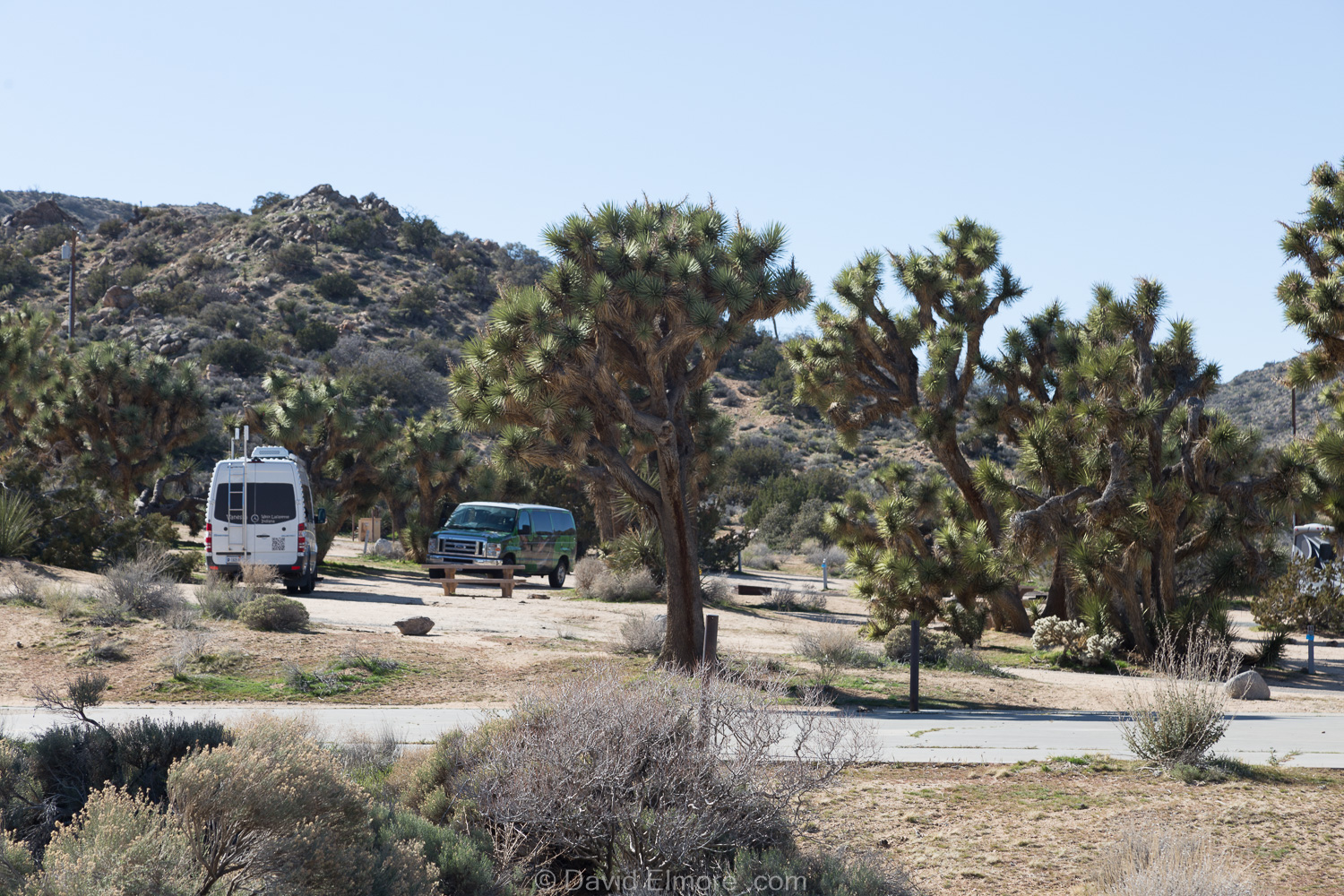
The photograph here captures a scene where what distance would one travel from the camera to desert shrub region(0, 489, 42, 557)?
64.0 feet

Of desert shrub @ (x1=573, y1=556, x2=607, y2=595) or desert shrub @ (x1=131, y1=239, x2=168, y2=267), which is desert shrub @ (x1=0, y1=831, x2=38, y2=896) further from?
desert shrub @ (x1=131, y1=239, x2=168, y2=267)

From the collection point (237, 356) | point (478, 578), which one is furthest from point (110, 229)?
point (478, 578)

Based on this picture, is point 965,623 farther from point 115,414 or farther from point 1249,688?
point 115,414

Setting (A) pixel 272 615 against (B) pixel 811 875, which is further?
(A) pixel 272 615

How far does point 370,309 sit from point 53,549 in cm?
5084

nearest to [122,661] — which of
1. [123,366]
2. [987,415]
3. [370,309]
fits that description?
[987,415]

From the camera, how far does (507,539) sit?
2803cm

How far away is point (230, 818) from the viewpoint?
13.5 ft

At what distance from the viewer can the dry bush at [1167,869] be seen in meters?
5.18

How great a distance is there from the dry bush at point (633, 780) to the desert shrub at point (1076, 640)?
13.8 meters

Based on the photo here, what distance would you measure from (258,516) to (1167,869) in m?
19.3

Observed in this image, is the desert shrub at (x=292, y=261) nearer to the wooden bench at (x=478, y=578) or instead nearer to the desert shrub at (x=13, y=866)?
the wooden bench at (x=478, y=578)

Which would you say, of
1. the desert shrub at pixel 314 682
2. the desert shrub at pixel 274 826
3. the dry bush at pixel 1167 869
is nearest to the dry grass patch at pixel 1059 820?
the dry bush at pixel 1167 869

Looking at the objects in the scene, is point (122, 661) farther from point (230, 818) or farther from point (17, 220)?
point (17, 220)
